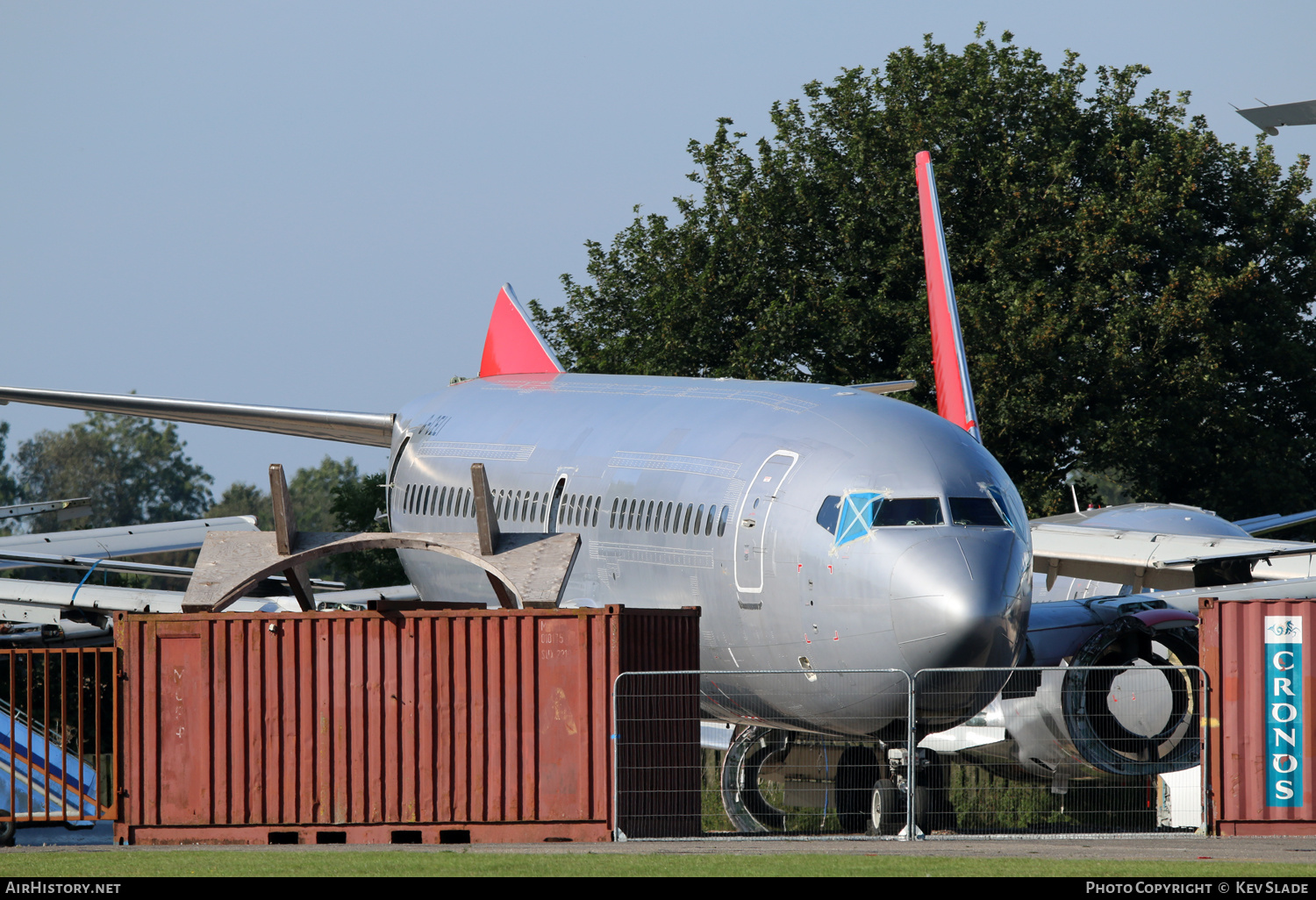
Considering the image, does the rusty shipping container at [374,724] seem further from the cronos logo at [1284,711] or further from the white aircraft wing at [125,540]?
the white aircraft wing at [125,540]

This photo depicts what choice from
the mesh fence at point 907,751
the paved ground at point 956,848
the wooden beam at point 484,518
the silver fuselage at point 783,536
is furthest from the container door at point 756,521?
the paved ground at point 956,848

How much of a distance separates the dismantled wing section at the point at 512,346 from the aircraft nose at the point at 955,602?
1355cm

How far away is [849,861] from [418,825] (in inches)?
171

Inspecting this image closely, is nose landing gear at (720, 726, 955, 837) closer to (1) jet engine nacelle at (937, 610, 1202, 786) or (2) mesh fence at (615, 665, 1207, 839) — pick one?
(2) mesh fence at (615, 665, 1207, 839)

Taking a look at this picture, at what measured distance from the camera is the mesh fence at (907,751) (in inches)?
622

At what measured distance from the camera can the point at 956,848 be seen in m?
14.2

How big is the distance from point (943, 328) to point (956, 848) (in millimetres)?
16460

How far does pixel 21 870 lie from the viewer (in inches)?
518

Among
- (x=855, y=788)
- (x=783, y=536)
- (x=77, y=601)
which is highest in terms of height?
Result: (x=783, y=536)

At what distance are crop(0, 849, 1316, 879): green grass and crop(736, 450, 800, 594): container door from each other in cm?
345

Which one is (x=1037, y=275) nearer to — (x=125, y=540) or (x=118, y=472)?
(x=125, y=540)

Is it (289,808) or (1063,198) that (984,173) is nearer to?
(1063,198)

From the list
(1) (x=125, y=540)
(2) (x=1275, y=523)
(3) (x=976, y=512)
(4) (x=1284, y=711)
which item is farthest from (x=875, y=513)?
(1) (x=125, y=540)

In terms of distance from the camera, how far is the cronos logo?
1562cm
